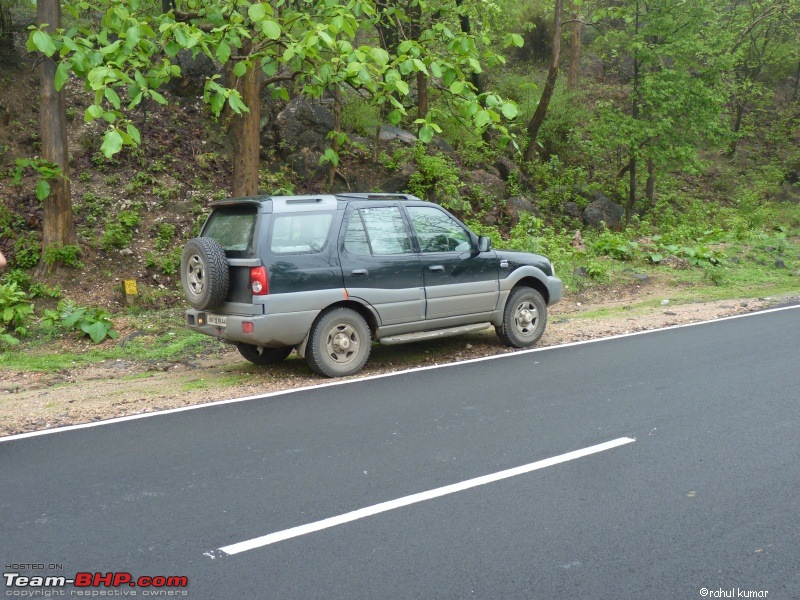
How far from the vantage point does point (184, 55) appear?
21859mm

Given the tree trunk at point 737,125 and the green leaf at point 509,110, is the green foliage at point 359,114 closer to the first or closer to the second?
the green leaf at point 509,110

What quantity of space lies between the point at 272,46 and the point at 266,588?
340 inches

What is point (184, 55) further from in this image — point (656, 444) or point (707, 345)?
point (656, 444)

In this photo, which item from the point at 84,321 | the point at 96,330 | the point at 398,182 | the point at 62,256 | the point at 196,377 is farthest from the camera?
the point at 398,182

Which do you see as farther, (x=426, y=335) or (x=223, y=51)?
(x=426, y=335)

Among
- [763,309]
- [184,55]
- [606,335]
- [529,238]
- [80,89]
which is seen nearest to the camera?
[606,335]

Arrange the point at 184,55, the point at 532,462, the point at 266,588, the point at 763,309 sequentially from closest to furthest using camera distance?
1. the point at 266,588
2. the point at 532,462
3. the point at 763,309
4. the point at 184,55

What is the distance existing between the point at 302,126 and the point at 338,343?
13482 millimetres

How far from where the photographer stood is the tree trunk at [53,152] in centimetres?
1399

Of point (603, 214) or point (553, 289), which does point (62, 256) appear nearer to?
point (553, 289)

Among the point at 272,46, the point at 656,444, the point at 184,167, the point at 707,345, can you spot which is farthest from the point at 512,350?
the point at 184,167

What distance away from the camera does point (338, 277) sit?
9406mm

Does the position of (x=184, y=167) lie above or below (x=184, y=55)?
below

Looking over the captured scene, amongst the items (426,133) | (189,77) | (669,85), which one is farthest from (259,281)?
(669,85)
